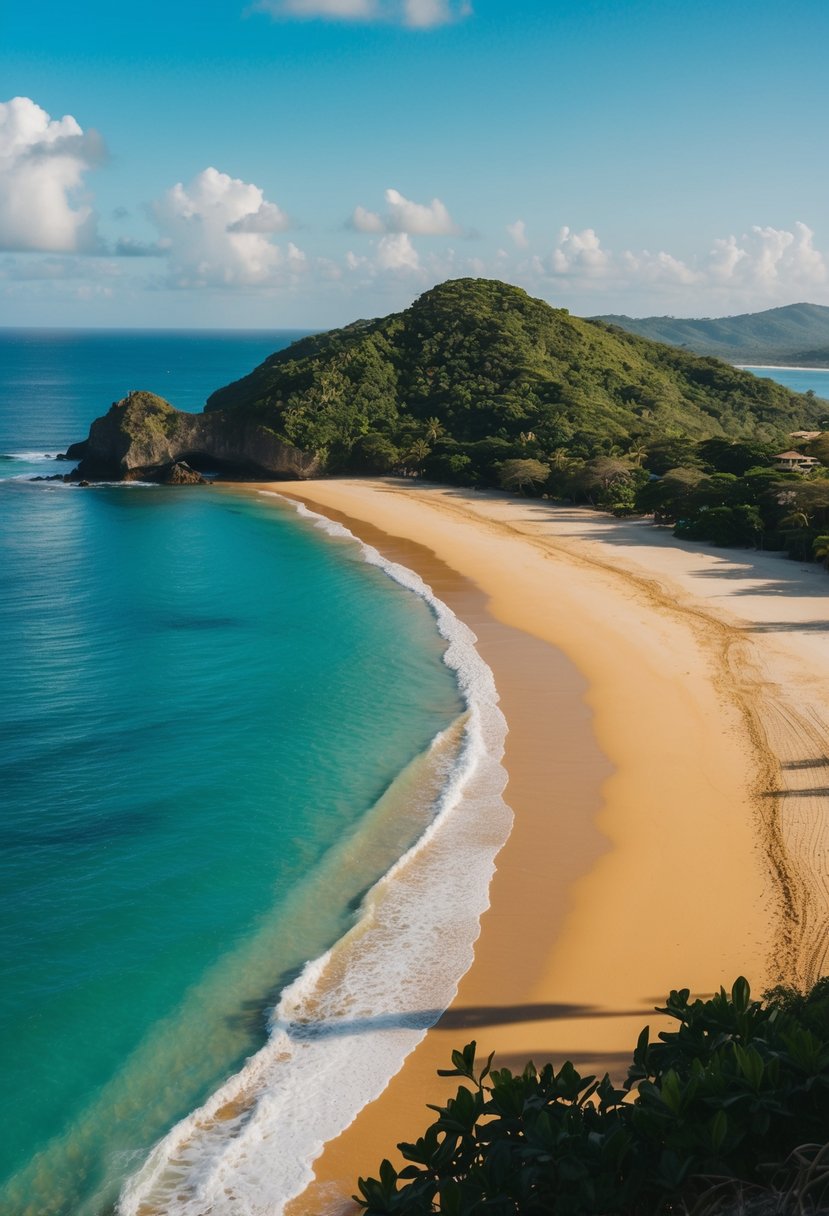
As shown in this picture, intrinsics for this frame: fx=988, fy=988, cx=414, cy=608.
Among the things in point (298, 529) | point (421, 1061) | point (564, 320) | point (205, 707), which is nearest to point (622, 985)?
point (421, 1061)

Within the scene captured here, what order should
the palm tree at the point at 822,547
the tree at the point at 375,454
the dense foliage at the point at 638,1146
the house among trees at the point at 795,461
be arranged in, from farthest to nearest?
the tree at the point at 375,454, the house among trees at the point at 795,461, the palm tree at the point at 822,547, the dense foliage at the point at 638,1146

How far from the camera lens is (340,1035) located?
1202 centimetres

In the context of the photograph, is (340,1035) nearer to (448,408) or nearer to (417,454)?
(417,454)

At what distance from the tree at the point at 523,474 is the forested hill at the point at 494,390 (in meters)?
3.43

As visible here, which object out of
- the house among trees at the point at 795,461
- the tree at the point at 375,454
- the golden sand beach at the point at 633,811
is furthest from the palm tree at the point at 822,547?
the tree at the point at 375,454

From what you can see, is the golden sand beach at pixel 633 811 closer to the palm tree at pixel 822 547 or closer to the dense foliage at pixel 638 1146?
the palm tree at pixel 822 547

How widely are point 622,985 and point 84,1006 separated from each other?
6912 millimetres

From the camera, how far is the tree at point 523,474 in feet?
179

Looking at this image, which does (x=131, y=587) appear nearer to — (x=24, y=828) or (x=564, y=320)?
(x=24, y=828)

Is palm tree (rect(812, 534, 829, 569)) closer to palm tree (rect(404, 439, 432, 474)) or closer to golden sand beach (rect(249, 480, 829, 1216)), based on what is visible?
golden sand beach (rect(249, 480, 829, 1216))

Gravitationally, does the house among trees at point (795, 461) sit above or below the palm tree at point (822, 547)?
above

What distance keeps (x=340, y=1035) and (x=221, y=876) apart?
169 inches

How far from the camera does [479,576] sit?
121 ft

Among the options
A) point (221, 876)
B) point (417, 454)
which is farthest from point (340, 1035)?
point (417, 454)
